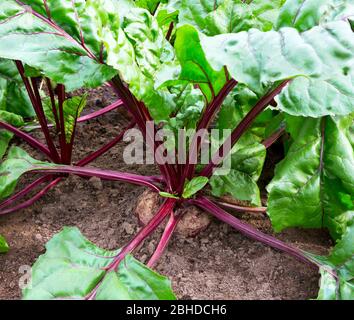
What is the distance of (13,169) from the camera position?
1.53 metres

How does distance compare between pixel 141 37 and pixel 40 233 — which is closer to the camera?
pixel 141 37

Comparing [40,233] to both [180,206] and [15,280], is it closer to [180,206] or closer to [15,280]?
[15,280]

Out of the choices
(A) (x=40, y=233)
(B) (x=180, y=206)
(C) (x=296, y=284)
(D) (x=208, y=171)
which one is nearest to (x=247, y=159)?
(D) (x=208, y=171)

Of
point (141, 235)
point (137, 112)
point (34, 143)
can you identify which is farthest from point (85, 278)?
point (34, 143)

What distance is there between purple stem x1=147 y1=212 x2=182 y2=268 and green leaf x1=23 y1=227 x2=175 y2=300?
110 mm

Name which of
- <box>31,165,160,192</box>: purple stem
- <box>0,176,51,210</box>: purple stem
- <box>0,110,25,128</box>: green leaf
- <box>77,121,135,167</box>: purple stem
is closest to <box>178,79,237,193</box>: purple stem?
<box>31,165,160,192</box>: purple stem

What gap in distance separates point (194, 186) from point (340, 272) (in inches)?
17.1

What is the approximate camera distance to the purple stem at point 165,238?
53.7 inches

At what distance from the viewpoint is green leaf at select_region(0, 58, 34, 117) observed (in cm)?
176

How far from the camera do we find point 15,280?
54.1 inches

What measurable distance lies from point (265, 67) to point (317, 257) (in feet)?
2.10

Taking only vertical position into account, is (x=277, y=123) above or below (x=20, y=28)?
below

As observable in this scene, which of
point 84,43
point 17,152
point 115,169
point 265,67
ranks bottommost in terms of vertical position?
point 115,169

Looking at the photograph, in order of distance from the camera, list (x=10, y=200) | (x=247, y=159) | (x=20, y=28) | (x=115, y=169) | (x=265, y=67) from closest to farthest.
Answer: (x=265, y=67) → (x=20, y=28) → (x=247, y=159) → (x=10, y=200) → (x=115, y=169)
